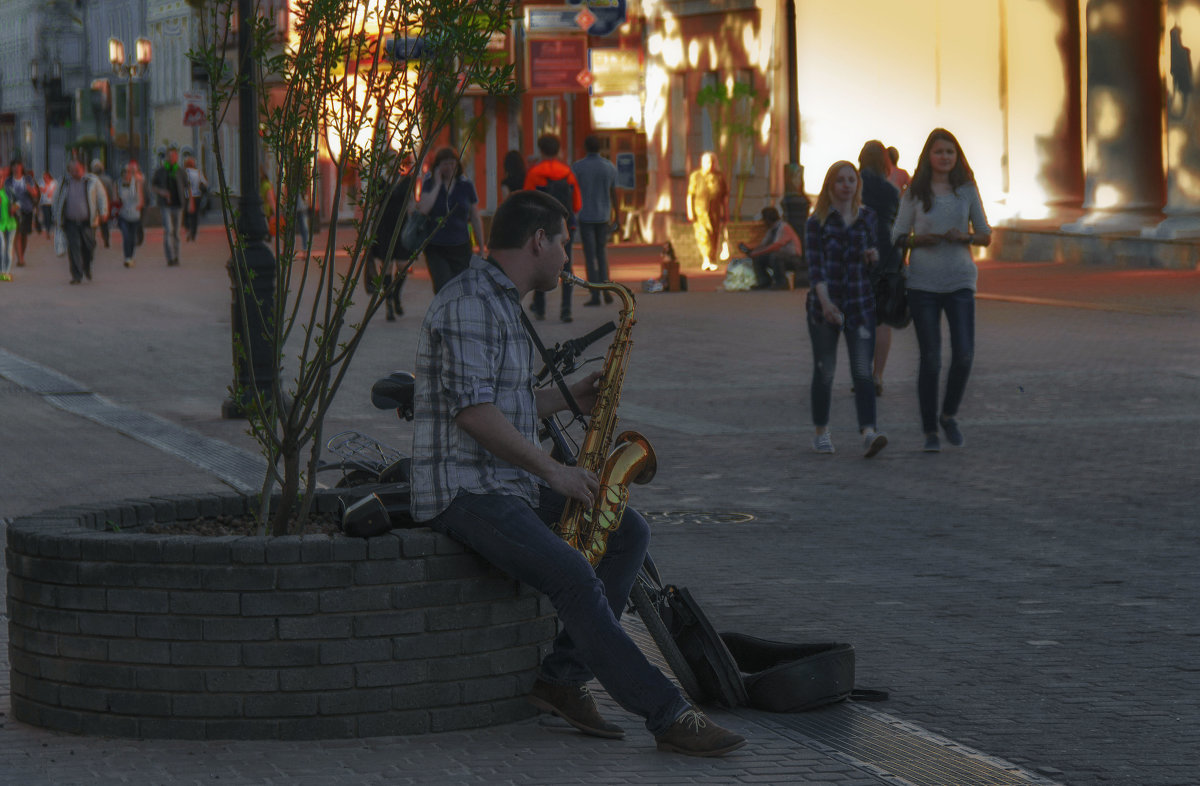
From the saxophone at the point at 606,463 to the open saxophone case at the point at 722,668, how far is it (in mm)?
313

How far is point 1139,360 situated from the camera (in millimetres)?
16172

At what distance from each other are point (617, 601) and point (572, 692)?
0.30 metres

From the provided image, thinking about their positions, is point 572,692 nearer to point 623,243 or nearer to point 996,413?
point 996,413

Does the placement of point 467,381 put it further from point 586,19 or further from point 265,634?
point 586,19

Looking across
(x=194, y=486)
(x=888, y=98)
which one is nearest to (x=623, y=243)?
(x=888, y=98)

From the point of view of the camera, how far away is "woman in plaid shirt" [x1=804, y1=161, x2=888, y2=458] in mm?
11344

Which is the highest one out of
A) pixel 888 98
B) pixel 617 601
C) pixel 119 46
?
pixel 119 46

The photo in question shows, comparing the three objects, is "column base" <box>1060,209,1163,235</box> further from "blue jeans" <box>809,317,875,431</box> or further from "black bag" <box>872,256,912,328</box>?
"blue jeans" <box>809,317,875,431</box>

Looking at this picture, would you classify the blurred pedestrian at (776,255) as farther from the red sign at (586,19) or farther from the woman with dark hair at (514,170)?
the red sign at (586,19)

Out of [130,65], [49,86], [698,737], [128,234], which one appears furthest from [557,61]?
[49,86]

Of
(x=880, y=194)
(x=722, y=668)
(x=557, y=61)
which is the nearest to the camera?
(x=722, y=668)

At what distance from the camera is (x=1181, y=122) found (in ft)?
93.5

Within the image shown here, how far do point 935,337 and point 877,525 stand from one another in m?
2.57

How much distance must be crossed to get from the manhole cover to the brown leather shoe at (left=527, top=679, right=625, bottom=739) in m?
3.85
